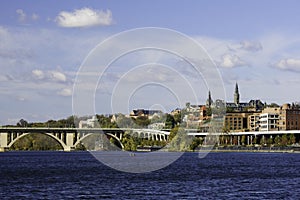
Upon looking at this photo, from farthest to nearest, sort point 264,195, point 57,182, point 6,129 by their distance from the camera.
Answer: point 6,129 → point 57,182 → point 264,195

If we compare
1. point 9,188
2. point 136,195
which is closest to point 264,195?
point 136,195

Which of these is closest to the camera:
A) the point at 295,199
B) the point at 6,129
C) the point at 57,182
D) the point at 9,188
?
the point at 295,199

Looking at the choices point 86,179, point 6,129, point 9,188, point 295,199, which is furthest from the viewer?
point 6,129

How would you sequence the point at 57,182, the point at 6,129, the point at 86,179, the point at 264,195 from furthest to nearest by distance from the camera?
1. the point at 6,129
2. the point at 86,179
3. the point at 57,182
4. the point at 264,195

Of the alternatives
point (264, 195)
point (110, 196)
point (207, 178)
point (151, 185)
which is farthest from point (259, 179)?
point (110, 196)

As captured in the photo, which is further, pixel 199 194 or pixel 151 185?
pixel 151 185

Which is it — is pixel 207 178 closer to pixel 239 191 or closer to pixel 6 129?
pixel 239 191

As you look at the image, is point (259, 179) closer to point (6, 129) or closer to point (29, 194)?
point (29, 194)

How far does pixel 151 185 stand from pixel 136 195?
30.0 feet

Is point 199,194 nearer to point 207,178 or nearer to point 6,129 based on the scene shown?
point 207,178

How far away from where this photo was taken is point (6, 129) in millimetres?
198375

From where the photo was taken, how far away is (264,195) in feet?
178

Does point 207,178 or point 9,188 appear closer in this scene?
point 9,188

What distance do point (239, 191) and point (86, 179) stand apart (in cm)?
2072
